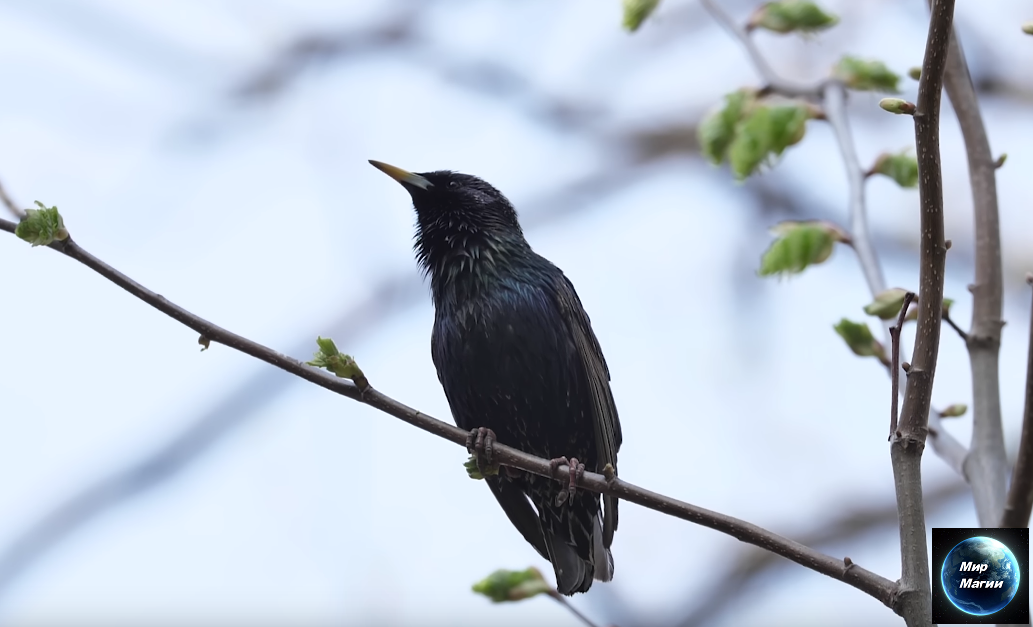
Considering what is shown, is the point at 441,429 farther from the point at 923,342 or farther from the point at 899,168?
the point at 899,168

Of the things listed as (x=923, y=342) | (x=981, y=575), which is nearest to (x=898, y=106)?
(x=923, y=342)

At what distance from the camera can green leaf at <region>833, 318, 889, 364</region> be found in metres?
3.05

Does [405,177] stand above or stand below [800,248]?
above

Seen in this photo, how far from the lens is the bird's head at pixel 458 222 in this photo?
15.1 ft

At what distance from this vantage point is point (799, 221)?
3311mm

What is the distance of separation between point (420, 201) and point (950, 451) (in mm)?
2835

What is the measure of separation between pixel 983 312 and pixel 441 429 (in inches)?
59.6

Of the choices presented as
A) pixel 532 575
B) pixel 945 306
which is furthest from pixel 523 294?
pixel 945 306

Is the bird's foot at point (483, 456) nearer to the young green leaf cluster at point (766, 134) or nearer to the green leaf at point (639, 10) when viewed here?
the young green leaf cluster at point (766, 134)

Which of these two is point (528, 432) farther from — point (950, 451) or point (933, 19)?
point (933, 19)

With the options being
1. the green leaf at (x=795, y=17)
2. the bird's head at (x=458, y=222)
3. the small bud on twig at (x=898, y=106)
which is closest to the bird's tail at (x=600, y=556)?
the bird's head at (x=458, y=222)

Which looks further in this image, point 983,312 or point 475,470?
point 475,470

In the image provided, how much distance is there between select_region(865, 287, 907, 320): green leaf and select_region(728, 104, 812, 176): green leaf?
0.63 m

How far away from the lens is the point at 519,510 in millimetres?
4570
